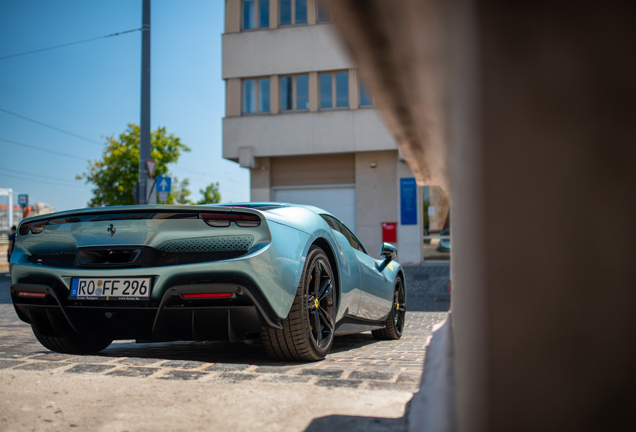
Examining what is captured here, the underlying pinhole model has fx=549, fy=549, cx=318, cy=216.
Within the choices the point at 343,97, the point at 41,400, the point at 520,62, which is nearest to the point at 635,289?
the point at 520,62

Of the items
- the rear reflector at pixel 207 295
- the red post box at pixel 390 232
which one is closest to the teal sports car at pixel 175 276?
the rear reflector at pixel 207 295

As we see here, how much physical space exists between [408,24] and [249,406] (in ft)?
5.29

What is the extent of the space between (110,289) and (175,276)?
17.2 inches

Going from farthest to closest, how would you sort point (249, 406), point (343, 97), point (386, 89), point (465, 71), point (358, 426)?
point (343, 97) → point (249, 406) → point (358, 426) → point (386, 89) → point (465, 71)

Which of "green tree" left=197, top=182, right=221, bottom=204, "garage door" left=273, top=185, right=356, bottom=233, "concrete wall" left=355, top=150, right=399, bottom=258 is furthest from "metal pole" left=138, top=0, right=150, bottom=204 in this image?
"green tree" left=197, top=182, right=221, bottom=204

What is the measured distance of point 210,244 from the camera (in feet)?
10.6

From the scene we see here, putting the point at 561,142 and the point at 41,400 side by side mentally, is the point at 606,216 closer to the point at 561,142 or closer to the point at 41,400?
the point at 561,142

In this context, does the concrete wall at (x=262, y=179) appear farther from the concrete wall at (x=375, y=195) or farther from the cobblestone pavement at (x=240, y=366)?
the cobblestone pavement at (x=240, y=366)

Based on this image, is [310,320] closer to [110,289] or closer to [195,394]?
[110,289]

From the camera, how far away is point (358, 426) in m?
1.90

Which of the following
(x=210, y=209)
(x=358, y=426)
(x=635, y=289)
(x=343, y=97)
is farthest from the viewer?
(x=343, y=97)

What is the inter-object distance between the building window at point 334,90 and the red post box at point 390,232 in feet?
15.1

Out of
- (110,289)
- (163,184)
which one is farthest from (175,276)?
(163,184)

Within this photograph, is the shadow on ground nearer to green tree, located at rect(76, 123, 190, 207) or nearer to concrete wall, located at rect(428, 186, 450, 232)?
concrete wall, located at rect(428, 186, 450, 232)
